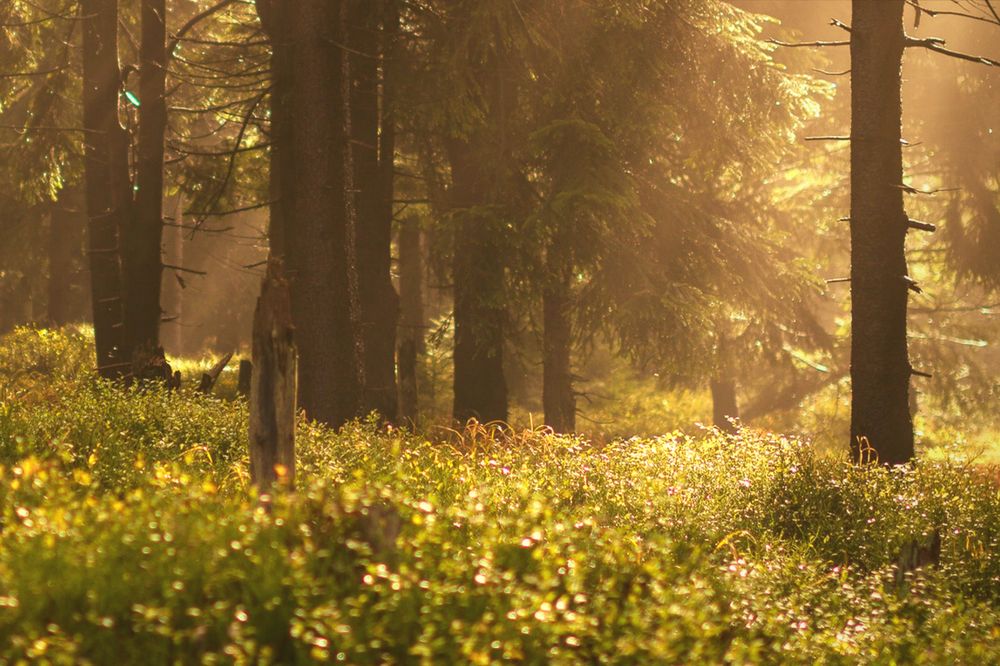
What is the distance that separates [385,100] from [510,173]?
1.98 metres

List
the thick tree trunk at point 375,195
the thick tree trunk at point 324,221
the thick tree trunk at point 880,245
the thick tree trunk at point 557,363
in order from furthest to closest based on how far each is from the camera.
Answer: the thick tree trunk at point 557,363
the thick tree trunk at point 375,195
the thick tree trunk at point 324,221
the thick tree trunk at point 880,245

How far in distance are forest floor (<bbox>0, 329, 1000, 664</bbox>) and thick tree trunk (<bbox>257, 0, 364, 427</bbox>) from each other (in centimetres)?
213

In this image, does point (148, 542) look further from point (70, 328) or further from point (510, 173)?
point (70, 328)

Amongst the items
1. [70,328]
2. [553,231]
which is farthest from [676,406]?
[70,328]

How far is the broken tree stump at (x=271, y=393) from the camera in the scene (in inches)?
253

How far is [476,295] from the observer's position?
13.3m

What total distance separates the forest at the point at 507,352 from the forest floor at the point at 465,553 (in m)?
0.03

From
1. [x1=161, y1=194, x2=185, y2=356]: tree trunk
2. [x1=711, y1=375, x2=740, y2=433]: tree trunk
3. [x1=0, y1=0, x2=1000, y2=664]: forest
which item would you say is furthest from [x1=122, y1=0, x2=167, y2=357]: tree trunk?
[x1=161, y1=194, x2=185, y2=356]: tree trunk

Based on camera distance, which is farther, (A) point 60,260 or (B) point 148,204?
(A) point 60,260

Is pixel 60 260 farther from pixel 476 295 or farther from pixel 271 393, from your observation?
pixel 271 393

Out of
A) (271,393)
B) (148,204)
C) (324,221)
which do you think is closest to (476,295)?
(324,221)

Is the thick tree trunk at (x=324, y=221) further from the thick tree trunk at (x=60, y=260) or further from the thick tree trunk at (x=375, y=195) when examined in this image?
the thick tree trunk at (x=60, y=260)

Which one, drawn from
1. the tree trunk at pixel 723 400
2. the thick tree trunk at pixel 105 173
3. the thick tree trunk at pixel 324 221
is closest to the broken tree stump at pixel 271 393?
the thick tree trunk at pixel 324 221

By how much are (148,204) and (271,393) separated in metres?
8.60
